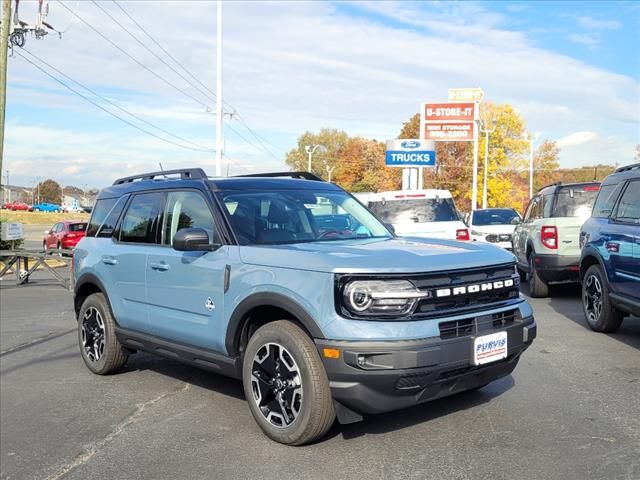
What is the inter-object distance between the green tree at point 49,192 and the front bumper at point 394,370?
157m

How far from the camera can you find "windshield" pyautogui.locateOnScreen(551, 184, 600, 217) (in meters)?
10.5

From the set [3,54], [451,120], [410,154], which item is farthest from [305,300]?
[451,120]

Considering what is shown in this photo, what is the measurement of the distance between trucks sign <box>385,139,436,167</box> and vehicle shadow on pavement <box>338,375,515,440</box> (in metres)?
25.3

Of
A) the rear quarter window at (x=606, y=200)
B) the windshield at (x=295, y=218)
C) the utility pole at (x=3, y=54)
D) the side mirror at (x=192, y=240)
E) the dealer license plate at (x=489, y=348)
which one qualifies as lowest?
the dealer license plate at (x=489, y=348)

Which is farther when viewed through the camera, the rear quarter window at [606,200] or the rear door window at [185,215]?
the rear quarter window at [606,200]

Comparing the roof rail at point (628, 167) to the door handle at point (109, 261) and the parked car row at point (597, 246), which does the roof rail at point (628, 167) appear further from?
the door handle at point (109, 261)

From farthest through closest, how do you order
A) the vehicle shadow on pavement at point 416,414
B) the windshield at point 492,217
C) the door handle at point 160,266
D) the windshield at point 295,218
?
the windshield at point 492,217 → the door handle at point 160,266 → the windshield at point 295,218 → the vehicle shadow on pavement at point 416,414

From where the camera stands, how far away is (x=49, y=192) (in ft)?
491

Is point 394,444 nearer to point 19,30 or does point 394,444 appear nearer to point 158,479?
point 158,479

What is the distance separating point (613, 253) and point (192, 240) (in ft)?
16.0

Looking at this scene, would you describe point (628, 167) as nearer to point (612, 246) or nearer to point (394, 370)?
point (612, 246)

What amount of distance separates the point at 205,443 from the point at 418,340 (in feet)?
5.66

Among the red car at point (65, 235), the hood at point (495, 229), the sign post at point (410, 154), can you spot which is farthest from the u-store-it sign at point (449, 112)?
the hood at point (495, 229)

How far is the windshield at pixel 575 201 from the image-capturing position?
10539 millimetres
